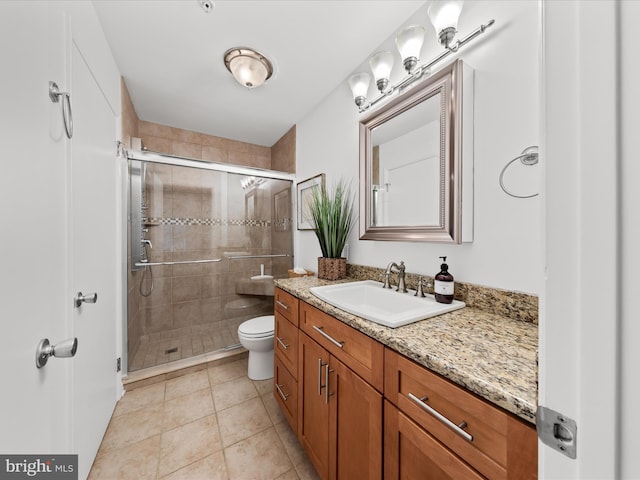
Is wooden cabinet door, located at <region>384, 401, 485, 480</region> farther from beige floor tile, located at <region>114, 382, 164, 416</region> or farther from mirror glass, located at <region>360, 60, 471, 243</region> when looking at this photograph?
beige floor tile, located at <region>114, 382, 164, 416</region>

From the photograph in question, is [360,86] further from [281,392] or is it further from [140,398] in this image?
[140,398]

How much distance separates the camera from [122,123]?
5.87 ft

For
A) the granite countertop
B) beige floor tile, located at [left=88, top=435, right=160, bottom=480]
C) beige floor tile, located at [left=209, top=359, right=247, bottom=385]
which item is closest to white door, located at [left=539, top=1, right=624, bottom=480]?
the granite countertop

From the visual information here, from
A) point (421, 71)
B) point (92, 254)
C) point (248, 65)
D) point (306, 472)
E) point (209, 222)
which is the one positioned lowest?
point (306, 472)

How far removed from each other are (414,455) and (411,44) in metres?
1.68

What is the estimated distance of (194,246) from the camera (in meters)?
2.48

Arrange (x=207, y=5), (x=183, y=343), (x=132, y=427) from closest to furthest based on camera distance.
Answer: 1. (x=207, y=5)
2. (x=132, y=427)
3. (x=183, y=343)

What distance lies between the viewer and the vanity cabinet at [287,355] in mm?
1333

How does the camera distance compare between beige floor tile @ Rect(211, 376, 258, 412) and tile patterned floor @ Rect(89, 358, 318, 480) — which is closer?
tile patterned floor @ Rect(89, 358, 318, 480)

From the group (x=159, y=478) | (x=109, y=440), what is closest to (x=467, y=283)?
(x=159, y=478)

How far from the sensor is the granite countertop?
0.50 metres

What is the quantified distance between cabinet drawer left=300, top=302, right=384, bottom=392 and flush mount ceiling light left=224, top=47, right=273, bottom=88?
1624 millimetres

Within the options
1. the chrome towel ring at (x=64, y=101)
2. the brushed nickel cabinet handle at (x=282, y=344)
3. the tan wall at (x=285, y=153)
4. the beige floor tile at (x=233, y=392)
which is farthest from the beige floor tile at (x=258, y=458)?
the tan wall at (x=285, y=153)

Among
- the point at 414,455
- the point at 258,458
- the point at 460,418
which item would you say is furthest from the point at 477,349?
the point at 258,458
